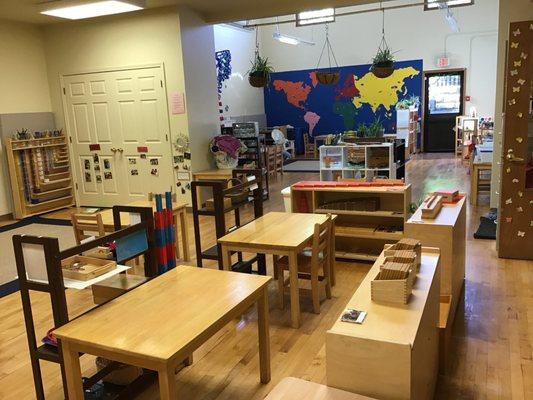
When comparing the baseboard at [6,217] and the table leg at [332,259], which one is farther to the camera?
the baseboard at [6,217]

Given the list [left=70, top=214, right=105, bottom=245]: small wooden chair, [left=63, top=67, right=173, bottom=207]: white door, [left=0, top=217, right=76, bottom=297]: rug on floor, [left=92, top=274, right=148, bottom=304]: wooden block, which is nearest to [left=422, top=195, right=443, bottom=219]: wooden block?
[left=92, top=274, right=148, bottom=304]: wooden block

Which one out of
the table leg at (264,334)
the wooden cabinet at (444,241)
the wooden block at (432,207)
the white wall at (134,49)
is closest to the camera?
the table leg at (264,334)

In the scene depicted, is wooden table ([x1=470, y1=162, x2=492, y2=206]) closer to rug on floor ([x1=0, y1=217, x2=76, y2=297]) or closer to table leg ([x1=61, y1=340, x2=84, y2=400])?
rug on floor ([x1=0, y1=217, x2=76, y2=297])

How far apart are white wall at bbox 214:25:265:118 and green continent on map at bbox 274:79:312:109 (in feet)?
2.46

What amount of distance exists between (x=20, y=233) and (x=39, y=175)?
4.64 ft

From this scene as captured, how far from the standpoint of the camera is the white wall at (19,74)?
23.5 feet

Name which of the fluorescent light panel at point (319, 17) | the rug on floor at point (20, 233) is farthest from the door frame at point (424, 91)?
the rug on floor at point (20, 233)

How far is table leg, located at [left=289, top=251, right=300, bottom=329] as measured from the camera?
3203 mm

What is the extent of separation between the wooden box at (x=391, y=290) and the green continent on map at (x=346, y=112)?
11.5m

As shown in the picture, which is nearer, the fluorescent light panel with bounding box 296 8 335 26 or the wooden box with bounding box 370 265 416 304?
the wooden box with bounding box 370 265 416 304

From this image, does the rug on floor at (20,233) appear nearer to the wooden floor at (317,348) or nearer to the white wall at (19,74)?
the wooden floor at (317,348)

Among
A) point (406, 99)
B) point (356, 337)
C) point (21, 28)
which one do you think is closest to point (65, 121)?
point (21, 28)

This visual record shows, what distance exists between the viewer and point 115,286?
8.72 feet

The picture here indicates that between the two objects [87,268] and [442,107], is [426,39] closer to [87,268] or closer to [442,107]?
[442,107]
